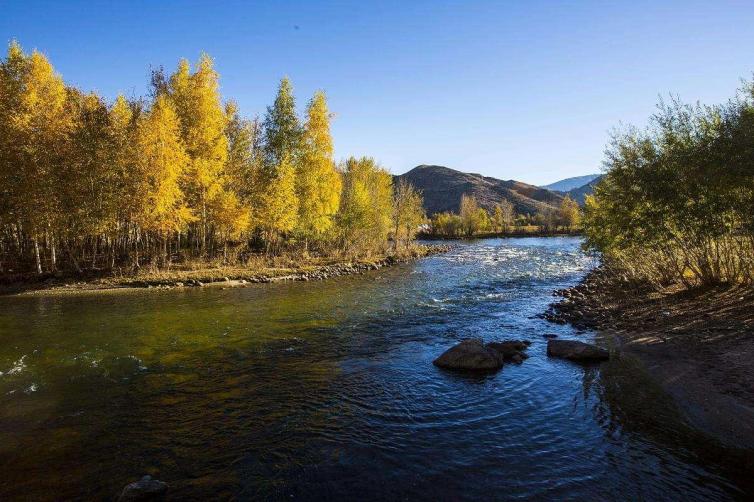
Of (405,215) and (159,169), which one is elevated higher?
(159,169)

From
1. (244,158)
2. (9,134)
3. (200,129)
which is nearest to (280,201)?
(244,158)

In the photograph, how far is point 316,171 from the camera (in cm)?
4388

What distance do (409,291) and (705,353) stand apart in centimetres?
1820

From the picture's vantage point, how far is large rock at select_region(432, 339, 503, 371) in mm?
14078

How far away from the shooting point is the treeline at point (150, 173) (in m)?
30.1

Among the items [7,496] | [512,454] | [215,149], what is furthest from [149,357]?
[215,149]

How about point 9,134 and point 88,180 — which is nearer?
point 9,134

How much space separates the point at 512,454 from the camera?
890 cm

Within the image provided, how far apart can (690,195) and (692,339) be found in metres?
8.02

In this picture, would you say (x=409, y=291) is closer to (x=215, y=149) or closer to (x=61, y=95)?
(x=215, y=149)

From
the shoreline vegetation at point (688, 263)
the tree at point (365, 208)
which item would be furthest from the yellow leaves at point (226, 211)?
the shoreline vegetation at point (688, 263)

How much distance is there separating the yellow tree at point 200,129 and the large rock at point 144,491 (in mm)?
30794

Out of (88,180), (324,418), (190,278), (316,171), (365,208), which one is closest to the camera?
(324,418)

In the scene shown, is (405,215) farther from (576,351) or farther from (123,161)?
(576,351)
